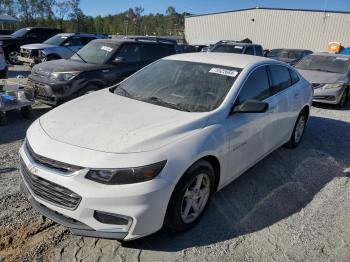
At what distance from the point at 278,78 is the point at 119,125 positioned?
110 inches

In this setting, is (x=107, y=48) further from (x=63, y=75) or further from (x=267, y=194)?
(x=267, y=194)

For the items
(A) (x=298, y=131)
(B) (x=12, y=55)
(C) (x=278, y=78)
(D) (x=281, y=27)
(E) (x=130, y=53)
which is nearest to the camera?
(C) (x=278, y=78)

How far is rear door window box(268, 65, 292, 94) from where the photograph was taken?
484 cm

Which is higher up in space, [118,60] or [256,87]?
[256,87]

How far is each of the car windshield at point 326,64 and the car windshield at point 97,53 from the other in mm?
6370

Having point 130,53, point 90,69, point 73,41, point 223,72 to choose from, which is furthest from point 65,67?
point 73,41

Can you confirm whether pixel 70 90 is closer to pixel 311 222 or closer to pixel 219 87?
pixel 219 87

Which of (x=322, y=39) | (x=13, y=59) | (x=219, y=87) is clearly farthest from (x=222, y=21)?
(x=219, y=87)

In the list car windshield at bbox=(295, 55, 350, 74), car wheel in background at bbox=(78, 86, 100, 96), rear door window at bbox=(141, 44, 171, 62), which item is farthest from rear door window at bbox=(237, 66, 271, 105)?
car windshield at bbox=(295, 55, 350, 74)

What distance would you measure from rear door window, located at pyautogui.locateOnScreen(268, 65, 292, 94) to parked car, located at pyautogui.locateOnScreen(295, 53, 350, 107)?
184 inches

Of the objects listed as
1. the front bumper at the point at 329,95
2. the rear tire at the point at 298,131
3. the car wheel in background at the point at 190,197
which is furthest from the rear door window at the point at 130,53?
the car wheel in background at the point at 190,197

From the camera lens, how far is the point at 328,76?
10.1m

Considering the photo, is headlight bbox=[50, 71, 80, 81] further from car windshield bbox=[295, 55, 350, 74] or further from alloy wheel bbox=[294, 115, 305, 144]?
car windshield bbox=[295, 55, 350, 74]

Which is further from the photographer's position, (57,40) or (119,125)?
(57,40)
